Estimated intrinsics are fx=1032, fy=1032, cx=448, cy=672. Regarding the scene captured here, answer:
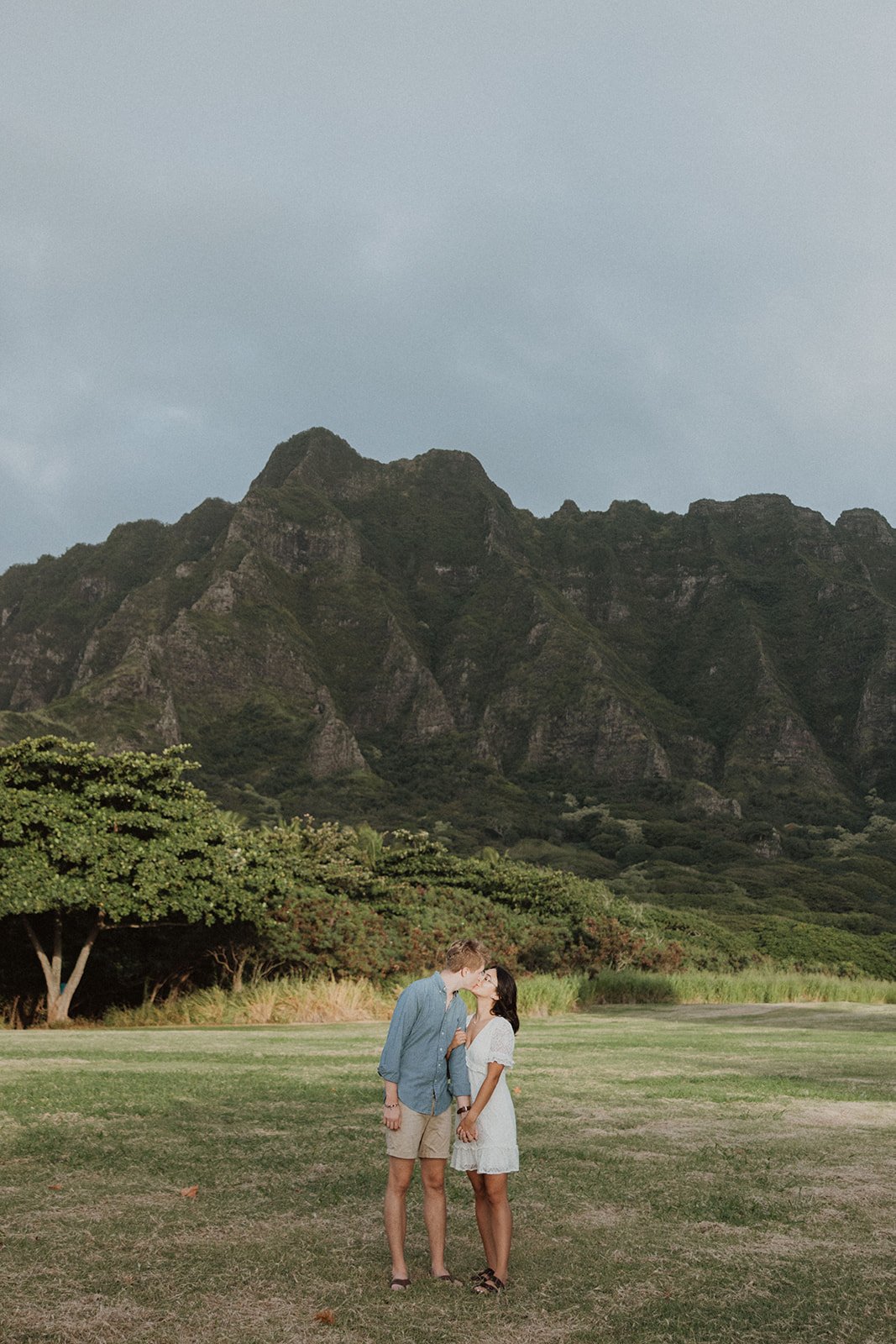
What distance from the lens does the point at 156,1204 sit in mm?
5977

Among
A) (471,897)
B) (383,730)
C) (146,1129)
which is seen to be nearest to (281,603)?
(383,730)

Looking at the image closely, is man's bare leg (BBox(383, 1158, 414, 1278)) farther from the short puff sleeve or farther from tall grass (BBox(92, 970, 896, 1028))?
tall grass (BBox(92, 970, 896, 1028))

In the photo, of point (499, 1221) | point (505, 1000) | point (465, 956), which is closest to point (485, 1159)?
point (499, 1221)

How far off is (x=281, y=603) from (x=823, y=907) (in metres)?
120

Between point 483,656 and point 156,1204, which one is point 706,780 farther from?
point 156,1204

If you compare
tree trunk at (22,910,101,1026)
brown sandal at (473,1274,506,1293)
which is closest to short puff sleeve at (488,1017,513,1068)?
brown sandal at (473,1274,506,1293)

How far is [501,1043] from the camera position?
5.20 m

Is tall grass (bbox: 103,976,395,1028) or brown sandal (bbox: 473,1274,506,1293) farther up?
brown sandal (bbox: 473,1274,506,1293)

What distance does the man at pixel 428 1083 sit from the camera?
201 inches

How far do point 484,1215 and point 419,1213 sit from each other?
4.52 ft

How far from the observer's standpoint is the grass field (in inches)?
173

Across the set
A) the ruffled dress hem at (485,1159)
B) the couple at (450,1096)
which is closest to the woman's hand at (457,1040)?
the couple at (450,1096)

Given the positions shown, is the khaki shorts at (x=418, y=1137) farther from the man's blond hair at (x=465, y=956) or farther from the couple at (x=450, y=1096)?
the man's blond hair at (x=465, y=956)

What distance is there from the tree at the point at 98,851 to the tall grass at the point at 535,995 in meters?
1.68
